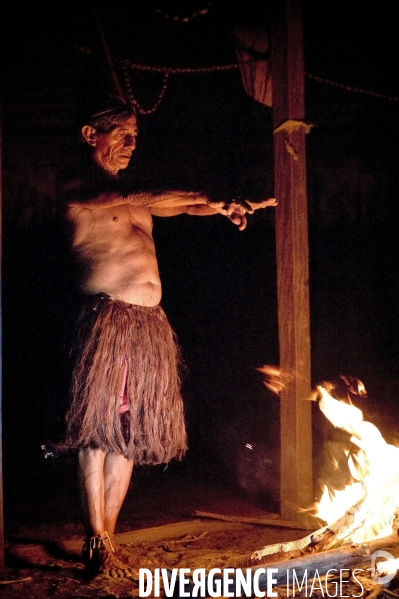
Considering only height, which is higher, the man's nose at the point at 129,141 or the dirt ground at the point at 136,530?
the man's nose at the point at 129,141

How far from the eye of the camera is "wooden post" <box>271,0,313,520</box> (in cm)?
454

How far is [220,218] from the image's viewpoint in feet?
23.4

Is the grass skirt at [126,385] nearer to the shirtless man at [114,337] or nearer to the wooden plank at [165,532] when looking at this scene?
the shirtless man at [114,337]

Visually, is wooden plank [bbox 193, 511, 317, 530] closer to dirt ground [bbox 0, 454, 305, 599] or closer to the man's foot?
dirt ground [bbox 0, 454, 305, 599]

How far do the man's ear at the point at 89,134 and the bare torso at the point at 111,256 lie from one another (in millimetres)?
396

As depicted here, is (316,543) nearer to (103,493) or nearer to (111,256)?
(103,493)

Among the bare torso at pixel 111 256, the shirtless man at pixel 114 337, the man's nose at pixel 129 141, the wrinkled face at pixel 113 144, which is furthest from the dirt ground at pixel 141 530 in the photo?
the man's nose at pixel 129 141

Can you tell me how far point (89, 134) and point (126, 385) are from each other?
1392 mm

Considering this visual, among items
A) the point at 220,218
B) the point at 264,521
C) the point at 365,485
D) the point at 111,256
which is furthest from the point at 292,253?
the point at 220,218

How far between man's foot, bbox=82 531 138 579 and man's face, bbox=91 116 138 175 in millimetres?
1966

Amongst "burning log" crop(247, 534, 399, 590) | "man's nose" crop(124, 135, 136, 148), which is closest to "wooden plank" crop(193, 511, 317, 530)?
"burning log" crop(247, 534, 399, 590)

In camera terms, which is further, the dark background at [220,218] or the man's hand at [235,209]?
the dark background at [220,218]

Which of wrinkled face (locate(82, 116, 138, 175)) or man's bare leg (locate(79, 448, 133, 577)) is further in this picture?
wrinkled face (locate(82, 116, 138, 175))

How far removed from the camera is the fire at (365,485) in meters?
3.49
